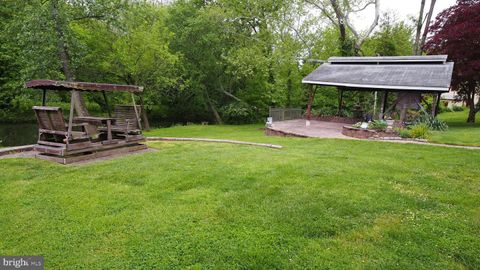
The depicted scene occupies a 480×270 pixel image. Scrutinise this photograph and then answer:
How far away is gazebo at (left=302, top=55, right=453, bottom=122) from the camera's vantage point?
1280cm

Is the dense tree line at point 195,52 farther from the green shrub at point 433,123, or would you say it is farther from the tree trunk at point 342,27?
the green shrub at point 433,123

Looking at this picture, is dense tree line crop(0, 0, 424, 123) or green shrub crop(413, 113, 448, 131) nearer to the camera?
green shrub crop(413, 113, 448, 131)

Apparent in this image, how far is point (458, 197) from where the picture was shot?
4.55 m

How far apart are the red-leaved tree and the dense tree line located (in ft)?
17.5

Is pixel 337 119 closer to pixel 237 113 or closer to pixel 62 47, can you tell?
pixel 237 113

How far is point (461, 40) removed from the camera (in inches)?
591

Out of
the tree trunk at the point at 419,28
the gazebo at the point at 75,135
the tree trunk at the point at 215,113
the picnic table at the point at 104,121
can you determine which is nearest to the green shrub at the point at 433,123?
the gazebo at the point at 75,135

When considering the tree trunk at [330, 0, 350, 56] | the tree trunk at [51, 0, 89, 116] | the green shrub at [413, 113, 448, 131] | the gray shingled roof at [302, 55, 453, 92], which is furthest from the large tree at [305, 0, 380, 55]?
the tree trunk at [51, 0, 89, 116]

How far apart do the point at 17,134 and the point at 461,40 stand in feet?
82.8

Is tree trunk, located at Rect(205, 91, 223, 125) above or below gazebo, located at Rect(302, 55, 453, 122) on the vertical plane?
below

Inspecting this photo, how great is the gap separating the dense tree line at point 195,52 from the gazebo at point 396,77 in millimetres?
3281

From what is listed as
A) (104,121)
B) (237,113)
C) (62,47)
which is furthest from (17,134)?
(104,121)

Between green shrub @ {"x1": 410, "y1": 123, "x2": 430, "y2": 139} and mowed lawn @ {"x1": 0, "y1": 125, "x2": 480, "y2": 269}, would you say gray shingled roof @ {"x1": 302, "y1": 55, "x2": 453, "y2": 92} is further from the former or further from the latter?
mowed lawn @ {"x1": 0, "y1": 125, "x2": 480, "y2": 269}

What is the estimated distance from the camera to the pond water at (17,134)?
15.8 m
